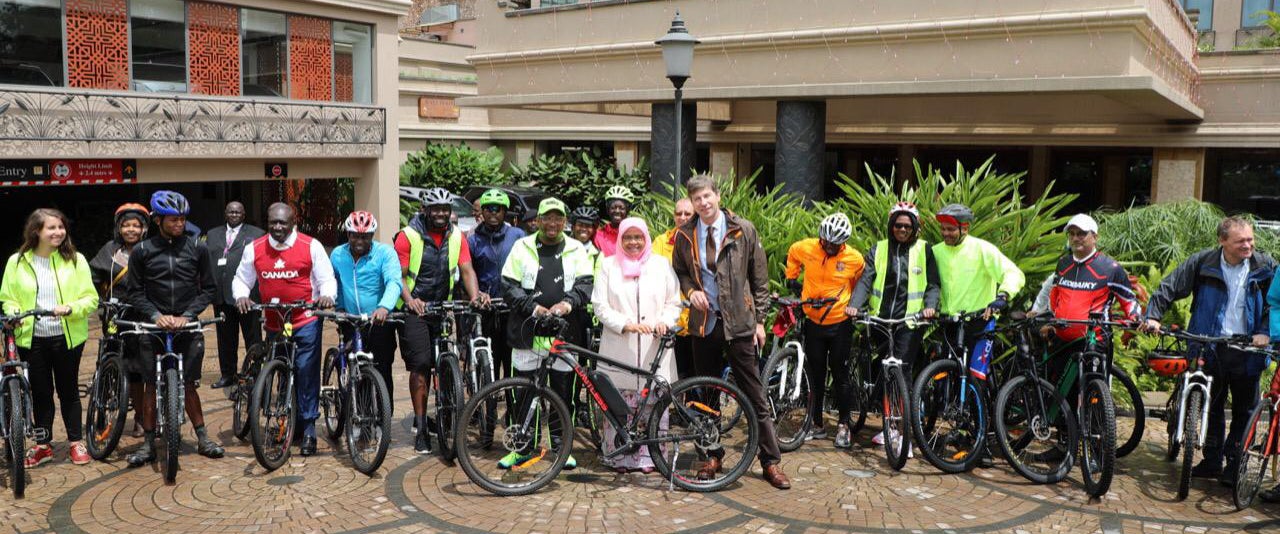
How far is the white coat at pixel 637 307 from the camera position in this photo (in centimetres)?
641

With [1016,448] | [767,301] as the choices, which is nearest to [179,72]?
[767,301]

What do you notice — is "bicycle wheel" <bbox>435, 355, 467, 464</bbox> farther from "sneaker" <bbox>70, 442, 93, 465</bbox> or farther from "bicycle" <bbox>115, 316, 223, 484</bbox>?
"sneaker" <bbox>70, 442, 93, 465</bbox>

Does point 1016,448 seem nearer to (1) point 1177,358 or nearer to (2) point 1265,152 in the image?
(1) point 1177,358

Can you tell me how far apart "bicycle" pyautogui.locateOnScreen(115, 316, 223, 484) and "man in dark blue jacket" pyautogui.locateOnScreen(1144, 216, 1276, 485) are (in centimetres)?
573

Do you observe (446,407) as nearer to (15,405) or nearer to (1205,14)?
(15,405)

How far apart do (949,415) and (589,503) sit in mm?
2403

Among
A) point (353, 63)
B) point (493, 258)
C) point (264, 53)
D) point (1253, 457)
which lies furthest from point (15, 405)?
point (353, 63)

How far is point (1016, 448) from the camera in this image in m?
6.96

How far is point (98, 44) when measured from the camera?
49.9 ft

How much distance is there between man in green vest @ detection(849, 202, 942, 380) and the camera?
711 centimetres

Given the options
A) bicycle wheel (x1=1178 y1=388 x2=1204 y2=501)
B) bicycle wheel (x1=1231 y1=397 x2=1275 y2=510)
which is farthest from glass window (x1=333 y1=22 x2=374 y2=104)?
bicycle wheel (x1=1231 y1=397 x2=1275 y2=510)

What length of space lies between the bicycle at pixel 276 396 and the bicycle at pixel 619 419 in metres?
1.27

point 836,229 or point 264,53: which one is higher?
point 264,53

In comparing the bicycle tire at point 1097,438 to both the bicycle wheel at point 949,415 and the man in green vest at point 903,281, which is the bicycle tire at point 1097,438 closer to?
the bicycle wheel at point 949,415
